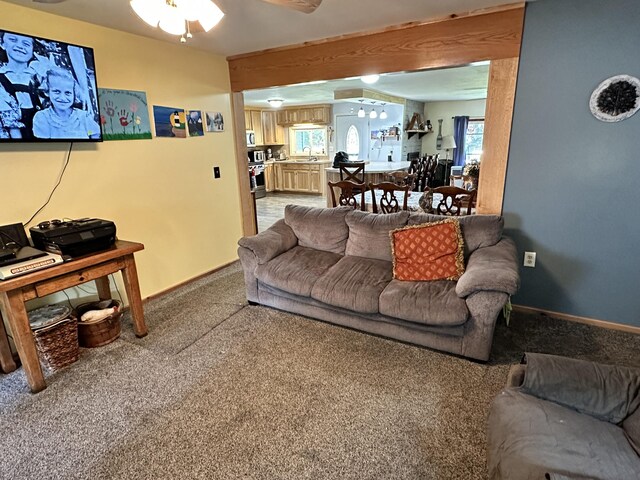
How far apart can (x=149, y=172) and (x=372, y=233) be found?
6.80 ft

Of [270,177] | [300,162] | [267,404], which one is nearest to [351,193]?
[267,404]

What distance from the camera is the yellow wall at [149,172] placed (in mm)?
2361

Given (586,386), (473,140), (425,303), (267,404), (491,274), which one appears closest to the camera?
(586,386)

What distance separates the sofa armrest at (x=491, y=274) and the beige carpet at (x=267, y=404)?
20.7 inches

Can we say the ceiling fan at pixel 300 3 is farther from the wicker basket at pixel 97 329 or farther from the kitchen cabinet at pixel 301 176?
the kitchen cabinet at pixel 301 176

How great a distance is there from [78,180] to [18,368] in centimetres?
136

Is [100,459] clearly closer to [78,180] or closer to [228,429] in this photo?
[228,429]

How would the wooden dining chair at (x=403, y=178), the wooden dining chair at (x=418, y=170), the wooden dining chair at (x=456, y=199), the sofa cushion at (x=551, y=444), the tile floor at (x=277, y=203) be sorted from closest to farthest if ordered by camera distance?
the sofa cushion at (x=551, y=444) < the wooden dining chair at (x=456, y=199) < the wooden dining chair at (x=403, y=178) < the tile floor at (x=277, y=203) < the wooden dining chair at (x=418, y=170)

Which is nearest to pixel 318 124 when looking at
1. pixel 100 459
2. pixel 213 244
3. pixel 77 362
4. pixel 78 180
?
pixel 213 244

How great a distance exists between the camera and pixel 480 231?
2.59 meters

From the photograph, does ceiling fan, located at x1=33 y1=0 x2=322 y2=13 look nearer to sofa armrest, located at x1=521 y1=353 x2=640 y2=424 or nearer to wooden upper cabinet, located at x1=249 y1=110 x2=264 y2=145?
sofa armrest, located at x1=521 y1=353 x2=640 y2=424

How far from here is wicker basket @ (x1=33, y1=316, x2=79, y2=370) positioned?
216 cm

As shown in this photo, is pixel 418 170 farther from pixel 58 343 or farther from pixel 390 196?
pixel 58 343

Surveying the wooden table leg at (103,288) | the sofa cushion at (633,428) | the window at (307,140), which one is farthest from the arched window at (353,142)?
the sofa cushion at (633,428)
